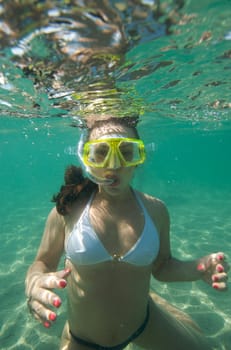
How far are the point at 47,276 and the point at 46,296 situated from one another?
0.22 meters

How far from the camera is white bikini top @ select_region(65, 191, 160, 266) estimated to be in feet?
11.8

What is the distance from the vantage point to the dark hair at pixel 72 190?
405 centimetres

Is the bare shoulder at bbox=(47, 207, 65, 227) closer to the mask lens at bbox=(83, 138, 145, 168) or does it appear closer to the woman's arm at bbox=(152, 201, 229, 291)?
the mask lens at bbox=(83, 138, 145, 168)

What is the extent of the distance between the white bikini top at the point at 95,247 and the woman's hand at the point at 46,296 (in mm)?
613

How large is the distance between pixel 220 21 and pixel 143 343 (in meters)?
5.72

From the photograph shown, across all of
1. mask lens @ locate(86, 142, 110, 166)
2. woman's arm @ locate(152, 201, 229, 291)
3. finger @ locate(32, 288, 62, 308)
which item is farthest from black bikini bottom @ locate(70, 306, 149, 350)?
mask lens @ locate(86, 142, 110, 166)

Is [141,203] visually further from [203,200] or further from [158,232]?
[203,200]

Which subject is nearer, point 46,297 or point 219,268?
point 46,297

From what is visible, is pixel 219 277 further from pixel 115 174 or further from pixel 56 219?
pixel 56 219

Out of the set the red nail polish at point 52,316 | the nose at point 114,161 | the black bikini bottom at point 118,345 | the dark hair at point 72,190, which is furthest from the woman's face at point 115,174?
the black bikini bottom at point 118,345

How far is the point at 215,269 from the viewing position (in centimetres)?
347

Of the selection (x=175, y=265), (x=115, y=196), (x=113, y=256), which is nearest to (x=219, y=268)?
(x=175, y=265)

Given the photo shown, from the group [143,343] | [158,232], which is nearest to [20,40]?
[158,232]

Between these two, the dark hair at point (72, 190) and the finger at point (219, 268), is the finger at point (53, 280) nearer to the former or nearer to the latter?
the dark hair at point (72, 190)
